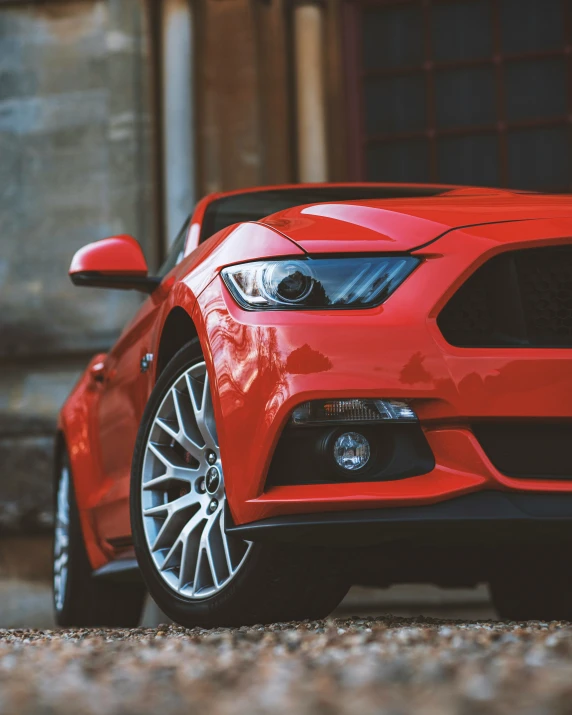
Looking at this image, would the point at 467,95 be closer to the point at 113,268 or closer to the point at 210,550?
the point at 113,268

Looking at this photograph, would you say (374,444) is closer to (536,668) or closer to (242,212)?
(536,668)

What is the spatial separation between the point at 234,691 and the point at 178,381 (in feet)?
5.29

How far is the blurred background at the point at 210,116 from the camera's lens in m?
8.35

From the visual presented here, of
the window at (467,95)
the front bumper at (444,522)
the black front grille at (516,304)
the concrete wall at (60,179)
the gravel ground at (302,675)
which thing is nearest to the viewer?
the gravel ground at (302,675)

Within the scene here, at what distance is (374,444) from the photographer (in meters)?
2.70

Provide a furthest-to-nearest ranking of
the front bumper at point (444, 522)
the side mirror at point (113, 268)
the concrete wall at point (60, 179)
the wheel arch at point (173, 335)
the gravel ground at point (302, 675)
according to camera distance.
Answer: the concrete wall at point (60, 179), the side mirror at point (113, 268), the wheel arch at point (173, 335), the front bumper at point (444, 522), the gravel ground at point (302, 675)

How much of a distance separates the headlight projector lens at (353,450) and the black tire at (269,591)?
11.5 inches

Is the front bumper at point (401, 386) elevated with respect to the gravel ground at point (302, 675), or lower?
elevated

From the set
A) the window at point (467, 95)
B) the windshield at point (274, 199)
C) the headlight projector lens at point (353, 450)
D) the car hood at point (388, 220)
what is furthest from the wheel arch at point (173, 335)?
the window at point (467, 95)

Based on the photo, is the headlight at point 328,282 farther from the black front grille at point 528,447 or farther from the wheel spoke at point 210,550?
the wheel spoke at point 210,550

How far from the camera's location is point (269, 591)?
2828 millimetres

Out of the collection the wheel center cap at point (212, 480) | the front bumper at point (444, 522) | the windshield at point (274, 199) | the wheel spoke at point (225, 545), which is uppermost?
the windshield at point (274, 199)

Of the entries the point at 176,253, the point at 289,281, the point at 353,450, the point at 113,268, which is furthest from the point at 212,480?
the point at 176,253

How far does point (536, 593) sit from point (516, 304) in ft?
6.12
